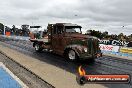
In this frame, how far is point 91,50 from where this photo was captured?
47.3 ft

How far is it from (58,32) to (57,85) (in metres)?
7.69

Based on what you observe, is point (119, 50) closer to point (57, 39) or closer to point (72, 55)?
point (57, 39)

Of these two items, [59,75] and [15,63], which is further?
[15,63]

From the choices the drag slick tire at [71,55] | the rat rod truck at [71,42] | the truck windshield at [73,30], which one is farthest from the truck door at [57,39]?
the drag slick tire at [71,55]

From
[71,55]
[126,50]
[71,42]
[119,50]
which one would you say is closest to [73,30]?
[71,42]

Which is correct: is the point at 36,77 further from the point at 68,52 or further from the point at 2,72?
the point at 68,52

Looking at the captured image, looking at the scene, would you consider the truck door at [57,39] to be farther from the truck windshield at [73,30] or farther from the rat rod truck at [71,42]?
the truck windshield at [73,30]

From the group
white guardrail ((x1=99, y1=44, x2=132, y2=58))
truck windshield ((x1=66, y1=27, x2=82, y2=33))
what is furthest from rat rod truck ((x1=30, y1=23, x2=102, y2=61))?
white guardrail ((x1=99, y1=44, x2=132, y2=58))

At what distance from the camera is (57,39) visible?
A: 16.3 m

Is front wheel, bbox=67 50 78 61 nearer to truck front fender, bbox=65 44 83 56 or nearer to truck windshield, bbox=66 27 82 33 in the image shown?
truck front fender, bbox=65 44 83 56

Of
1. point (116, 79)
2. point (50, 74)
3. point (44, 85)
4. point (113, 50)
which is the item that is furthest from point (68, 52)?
point (116, 79)

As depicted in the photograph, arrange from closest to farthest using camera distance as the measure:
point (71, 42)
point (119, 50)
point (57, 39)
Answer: point (71, 42)
point (57, 39)
point (119, 50)

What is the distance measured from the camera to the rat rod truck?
565 inches

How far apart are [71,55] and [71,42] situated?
85cm
